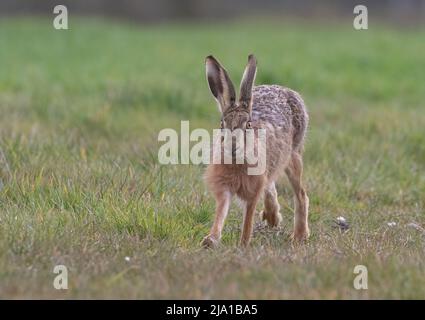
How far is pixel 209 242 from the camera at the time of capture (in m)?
6.01

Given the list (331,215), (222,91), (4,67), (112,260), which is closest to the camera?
(112,260)

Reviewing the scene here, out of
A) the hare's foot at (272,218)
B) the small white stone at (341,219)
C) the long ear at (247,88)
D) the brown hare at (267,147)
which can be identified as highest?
the long ear at (247,88)

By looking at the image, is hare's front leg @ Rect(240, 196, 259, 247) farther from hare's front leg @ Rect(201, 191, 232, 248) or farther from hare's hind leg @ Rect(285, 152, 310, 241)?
hare's hind leg @ Rect(285, 152, 310, 241)

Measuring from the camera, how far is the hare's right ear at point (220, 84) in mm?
6078

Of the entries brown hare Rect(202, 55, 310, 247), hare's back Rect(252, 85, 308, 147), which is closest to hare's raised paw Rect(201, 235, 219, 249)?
brown hare Rect(202, 55, 310, 247)

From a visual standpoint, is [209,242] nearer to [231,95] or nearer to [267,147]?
[267,147]

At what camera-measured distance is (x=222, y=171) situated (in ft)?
20.6

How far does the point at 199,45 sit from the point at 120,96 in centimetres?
991

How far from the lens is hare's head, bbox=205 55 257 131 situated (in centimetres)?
593

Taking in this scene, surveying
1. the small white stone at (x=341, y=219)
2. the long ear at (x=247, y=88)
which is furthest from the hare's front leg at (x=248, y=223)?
the small white stone at (x=341, y=219)

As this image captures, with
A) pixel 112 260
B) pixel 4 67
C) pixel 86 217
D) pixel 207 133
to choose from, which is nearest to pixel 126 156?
pixel 207 133

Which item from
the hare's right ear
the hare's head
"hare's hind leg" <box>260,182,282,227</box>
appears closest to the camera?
the hare's head

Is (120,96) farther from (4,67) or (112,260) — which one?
(112,260)

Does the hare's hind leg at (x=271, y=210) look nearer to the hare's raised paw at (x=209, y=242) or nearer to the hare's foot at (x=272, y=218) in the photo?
the hare's foot at (x=272, y=218)
